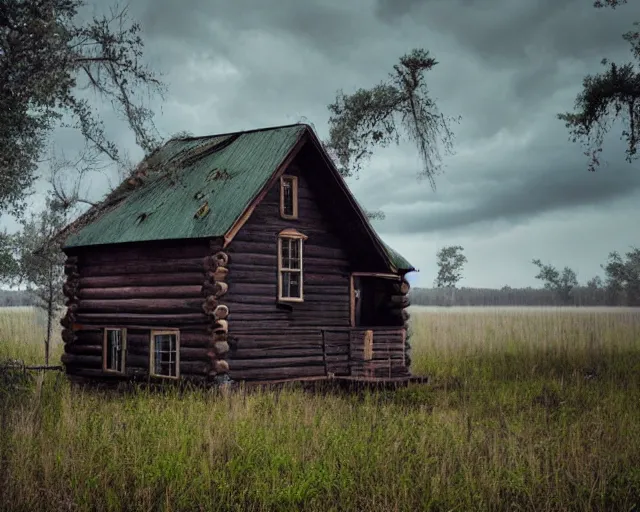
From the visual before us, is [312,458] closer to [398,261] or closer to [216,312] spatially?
[216,312]

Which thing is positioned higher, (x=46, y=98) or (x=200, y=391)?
(x=46, y=98)

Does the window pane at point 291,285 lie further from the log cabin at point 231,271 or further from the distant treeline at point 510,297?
the distant treeline at point 510,297

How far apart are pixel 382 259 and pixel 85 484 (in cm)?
1434

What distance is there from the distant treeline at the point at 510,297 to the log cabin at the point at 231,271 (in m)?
53.0

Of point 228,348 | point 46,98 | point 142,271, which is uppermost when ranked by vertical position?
point 46,98

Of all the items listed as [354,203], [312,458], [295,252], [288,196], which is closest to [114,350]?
[295,252]

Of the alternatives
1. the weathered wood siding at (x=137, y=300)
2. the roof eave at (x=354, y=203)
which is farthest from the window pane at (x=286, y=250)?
the weathered wood siding at (x=137, y=300)

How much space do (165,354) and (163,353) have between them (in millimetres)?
54

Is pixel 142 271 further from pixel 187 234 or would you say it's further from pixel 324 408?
pixel 324 408

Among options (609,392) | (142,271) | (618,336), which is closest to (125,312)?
(142,271)

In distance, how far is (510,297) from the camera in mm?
82125

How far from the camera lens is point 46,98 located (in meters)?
17.6

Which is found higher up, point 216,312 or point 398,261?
point 398,261

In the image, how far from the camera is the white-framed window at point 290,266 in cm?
2081
